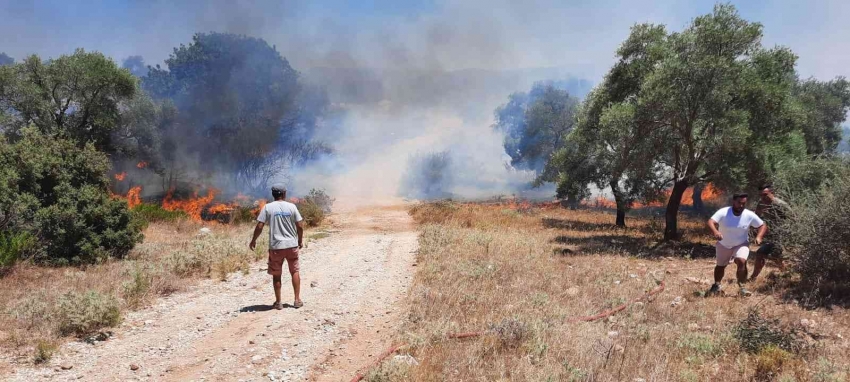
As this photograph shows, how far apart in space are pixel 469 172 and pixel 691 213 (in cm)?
3232

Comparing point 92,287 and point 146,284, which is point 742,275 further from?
point 92,287

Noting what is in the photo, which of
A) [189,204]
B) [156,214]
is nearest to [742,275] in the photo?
[156,214]

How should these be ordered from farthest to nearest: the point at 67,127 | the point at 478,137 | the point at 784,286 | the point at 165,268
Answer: the point at 478,137, the point at 67,127, the point at 165,268, the point at 784,286

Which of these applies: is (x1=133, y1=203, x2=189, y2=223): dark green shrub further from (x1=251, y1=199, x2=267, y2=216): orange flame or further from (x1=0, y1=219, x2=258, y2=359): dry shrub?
(x1=0, y1=219, x2=258, y2=359): dry shrub

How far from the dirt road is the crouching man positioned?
0.54 metres

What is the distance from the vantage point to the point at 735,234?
8078 mm

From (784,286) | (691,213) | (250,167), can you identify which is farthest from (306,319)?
(250,167)

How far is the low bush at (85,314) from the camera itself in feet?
20.1

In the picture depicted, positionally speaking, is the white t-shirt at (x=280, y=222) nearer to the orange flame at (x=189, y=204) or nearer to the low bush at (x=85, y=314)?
the low bush at (x=85, y=314)

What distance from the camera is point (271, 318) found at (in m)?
6.88

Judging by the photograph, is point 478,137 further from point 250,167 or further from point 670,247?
point 670,247

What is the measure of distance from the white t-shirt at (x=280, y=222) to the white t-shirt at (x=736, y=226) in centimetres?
725

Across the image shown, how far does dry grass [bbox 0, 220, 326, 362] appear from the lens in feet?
19.8

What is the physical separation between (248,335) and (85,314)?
222 cm
